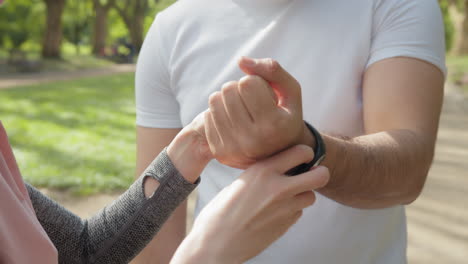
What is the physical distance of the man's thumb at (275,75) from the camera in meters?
Result: 1.11

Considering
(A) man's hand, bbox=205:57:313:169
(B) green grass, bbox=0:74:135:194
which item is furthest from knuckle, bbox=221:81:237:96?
(B) green grass, bbox=0:74:135:194

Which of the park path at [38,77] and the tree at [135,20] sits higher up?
the park path at [38,77]

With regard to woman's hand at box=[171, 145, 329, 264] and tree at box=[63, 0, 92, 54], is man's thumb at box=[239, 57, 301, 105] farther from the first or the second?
tree at box=[63, 0, 92, 54]

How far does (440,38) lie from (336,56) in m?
0.30

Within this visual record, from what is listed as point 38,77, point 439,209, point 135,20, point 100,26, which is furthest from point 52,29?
point 439,209

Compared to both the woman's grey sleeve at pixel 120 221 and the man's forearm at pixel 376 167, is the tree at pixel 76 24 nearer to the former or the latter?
the woman's grey sleeve at pixel 120 221

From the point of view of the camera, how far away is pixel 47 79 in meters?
16.8

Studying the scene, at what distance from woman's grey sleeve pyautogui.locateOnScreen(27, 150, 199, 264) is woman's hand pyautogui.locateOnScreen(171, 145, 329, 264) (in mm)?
366

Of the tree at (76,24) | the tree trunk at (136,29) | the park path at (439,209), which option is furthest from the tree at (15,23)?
the park path at (439,209)

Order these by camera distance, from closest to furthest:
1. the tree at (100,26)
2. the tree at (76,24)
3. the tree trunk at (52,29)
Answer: the tree trunk at (52,29) → the tree at (100,26) → the tree at (76,24)

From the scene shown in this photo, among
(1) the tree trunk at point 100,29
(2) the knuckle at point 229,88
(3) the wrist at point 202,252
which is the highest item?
(2) the knuckle at point 229,88

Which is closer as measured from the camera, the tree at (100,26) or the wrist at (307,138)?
the wrist at (307,138)

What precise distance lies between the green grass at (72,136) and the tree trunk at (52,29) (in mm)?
9961

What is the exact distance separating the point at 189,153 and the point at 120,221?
1.09 ft
